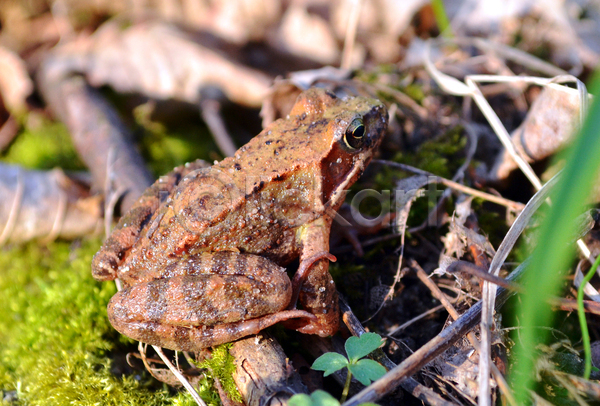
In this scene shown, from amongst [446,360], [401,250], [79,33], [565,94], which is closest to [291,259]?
[401,250]

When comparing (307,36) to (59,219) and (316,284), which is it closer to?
(59,219)

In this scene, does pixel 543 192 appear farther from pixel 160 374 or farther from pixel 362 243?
pixel 160 374

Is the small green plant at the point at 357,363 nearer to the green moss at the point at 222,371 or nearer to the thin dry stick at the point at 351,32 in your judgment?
the green moss at the point at 222,371

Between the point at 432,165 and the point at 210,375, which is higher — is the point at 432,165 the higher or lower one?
the higher one

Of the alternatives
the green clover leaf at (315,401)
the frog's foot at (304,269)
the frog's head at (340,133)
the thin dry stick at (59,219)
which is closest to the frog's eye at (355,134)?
the frog's head at (340,133)

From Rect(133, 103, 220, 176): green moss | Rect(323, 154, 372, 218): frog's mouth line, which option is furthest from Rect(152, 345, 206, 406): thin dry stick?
Rect(133, 103, 220, 176): green moss

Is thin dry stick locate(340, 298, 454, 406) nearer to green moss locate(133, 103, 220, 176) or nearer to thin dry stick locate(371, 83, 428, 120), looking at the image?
thin dry stick locate(371, 83, 428, 120)

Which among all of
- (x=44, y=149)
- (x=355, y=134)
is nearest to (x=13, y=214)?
(x=44, y=149)
